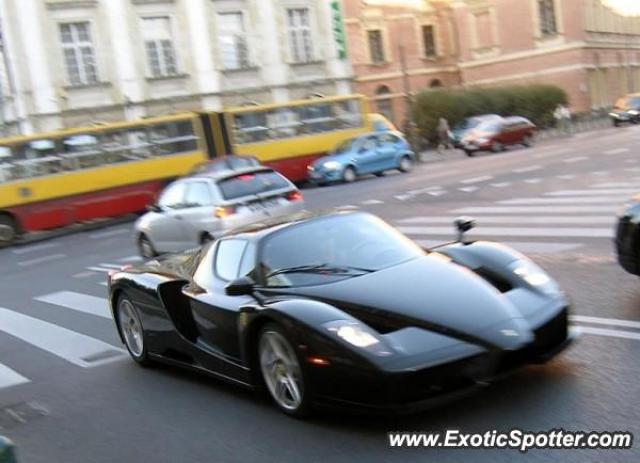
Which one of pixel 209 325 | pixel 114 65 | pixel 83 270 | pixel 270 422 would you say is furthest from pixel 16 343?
pixel 114 65

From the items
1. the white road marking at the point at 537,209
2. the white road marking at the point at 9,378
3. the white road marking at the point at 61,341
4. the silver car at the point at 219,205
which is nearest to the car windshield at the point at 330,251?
the white road marking at the point at 61,341

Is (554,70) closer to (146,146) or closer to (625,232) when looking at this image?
(146,146)

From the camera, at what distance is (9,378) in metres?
7.41

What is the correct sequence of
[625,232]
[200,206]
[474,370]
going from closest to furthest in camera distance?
1. [474,370]
2. [625,232]
3. [200,206]

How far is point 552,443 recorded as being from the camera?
421 cm

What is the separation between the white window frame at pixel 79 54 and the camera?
113 feet

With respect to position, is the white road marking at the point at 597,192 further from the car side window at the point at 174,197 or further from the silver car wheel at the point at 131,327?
the silver car wheel at the point at 131,327

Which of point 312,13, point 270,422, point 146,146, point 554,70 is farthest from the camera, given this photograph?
point 554,70

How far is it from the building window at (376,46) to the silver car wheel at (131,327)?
53.2 metres

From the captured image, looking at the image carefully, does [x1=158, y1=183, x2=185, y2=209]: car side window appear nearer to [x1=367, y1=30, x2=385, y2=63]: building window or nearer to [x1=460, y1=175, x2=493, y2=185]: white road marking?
[x1=460, y1=175, x2=493, y2=185]: white road marking

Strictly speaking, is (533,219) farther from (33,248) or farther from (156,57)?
(156,57)

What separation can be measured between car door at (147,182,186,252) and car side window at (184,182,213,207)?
0.19 m

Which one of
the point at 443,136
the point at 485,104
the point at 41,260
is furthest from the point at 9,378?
the point at 485,104

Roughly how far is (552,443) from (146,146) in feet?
76.2
